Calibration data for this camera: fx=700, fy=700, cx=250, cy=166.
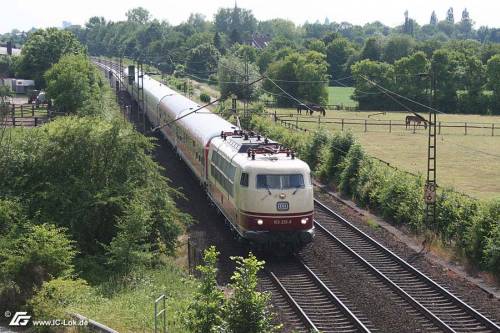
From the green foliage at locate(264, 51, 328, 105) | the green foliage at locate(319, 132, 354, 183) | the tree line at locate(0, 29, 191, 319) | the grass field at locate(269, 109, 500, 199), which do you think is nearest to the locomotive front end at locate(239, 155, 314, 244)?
the tree line at locate(0, 29, 191, 319)

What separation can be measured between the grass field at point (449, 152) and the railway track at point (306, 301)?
16662 mm

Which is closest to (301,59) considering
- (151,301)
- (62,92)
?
(62,92)

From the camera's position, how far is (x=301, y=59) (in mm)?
107812

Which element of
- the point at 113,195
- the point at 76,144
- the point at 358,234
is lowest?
the point at 358,234

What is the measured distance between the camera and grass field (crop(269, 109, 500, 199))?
41656mm

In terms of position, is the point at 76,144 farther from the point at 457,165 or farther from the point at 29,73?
the point at 29,73

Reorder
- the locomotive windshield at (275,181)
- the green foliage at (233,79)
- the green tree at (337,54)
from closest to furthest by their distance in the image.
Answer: the locomotive windshield at (275,181), the green foliage at (233,79), the green tree at (337,54)

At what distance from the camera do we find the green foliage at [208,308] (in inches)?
520

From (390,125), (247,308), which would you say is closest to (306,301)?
(247,308)

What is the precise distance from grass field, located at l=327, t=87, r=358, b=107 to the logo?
98830mm

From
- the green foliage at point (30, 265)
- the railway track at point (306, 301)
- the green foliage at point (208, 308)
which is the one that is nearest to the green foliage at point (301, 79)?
the railway track at point (306, 301)

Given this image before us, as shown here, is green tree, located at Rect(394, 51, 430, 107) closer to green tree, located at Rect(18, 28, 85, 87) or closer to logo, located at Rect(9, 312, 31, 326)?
green tree, located at Rect(18, 28, 85, 87)

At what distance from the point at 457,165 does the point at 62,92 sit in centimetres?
3175

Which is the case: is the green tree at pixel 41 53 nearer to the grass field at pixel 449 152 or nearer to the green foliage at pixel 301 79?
the green foliage at pixel 301 79
